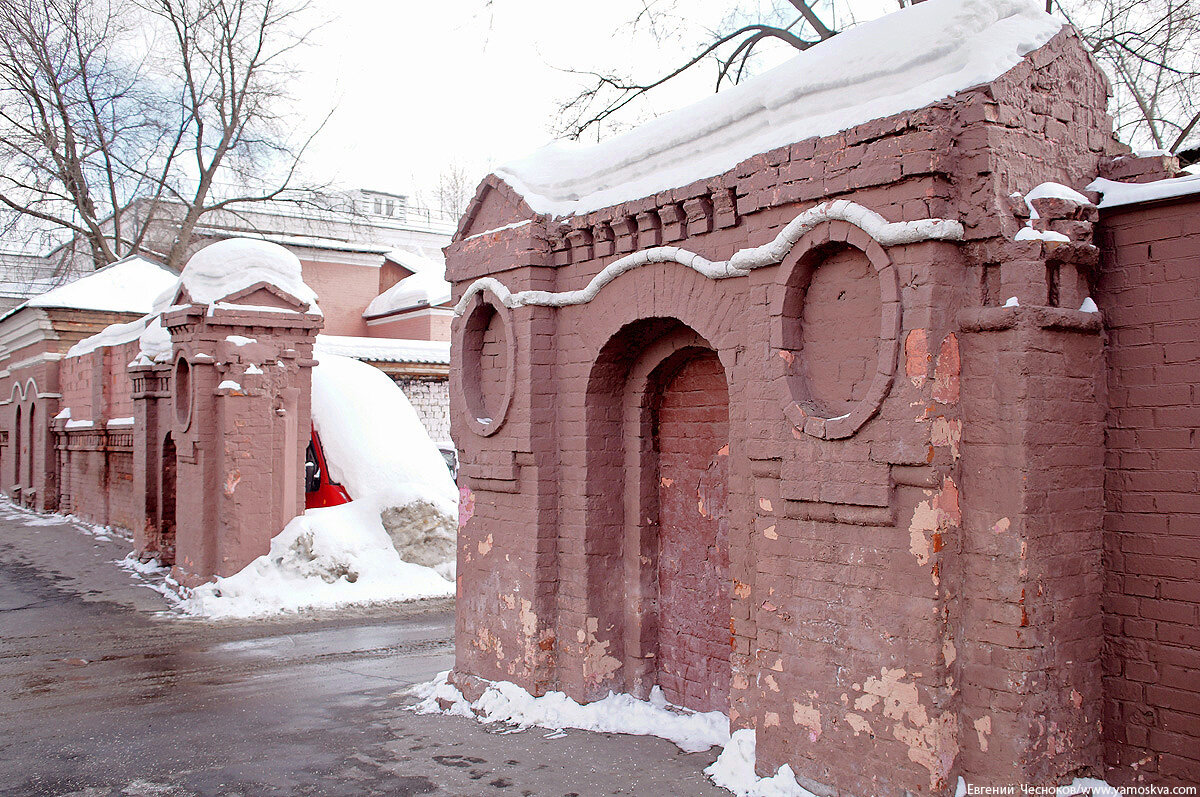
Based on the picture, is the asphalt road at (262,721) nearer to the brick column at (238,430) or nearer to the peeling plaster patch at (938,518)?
the brick column at (238,430)

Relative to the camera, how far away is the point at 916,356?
181 inches

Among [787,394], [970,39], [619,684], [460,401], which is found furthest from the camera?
[460,401]

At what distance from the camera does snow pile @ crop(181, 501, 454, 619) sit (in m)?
11.7

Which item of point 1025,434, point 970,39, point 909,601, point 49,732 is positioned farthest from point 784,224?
Result: point 49,732

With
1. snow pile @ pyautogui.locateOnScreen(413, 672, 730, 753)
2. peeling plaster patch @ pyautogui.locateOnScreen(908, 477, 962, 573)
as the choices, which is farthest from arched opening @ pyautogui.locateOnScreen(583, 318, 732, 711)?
peeling plaster patch @ pyautogui.locateOnScreen(908, 477, 962, 573)

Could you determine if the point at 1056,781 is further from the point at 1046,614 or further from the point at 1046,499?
the point at 1046,499

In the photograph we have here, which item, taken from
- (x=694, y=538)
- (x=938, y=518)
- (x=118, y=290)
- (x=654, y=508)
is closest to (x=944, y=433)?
(x=938, y=518)

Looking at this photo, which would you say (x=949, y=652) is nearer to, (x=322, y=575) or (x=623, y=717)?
(x=623, y=717)

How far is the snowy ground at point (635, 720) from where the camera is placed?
5293mm

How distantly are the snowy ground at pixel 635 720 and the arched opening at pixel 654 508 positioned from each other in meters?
0.18

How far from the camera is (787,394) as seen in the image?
514 cm

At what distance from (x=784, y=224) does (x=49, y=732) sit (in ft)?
20.7

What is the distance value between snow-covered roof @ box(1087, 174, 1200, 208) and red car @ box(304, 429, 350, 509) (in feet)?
36.6

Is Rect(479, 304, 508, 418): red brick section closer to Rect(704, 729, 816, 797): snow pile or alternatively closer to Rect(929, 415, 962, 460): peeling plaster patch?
Rect(704, 729, 816, 797): snow pile
